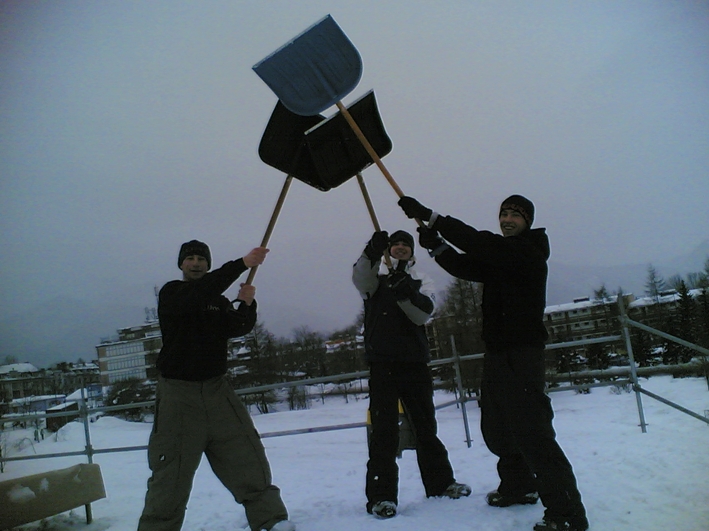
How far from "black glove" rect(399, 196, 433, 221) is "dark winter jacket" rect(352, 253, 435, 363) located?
38 cm

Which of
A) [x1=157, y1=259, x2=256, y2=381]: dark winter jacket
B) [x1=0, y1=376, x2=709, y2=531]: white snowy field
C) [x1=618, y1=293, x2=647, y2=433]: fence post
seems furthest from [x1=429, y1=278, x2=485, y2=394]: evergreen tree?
[x1=157, y1=259, x2=256, y2=381]: dark winter jacket

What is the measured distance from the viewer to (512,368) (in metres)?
2.24

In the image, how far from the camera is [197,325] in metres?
2.39

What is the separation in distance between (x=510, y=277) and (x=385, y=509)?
4.37 feet

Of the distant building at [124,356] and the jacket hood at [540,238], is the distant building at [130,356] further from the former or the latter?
the jacket hood at [540,238]

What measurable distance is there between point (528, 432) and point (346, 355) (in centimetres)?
3927

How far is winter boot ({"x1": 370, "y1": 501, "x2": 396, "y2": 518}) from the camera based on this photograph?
2418 mm

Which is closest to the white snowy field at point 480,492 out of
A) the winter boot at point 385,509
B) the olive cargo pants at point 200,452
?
the winter boot at point 385,509

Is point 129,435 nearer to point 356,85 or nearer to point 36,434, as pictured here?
point 36,434

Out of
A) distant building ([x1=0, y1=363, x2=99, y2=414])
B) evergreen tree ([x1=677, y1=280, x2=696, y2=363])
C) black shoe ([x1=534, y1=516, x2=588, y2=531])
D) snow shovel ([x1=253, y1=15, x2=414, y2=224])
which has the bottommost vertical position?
evergreen tree ([x1=677, y1=280, x2=696, y2=363])

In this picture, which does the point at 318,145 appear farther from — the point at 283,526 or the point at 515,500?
the point at 515,500

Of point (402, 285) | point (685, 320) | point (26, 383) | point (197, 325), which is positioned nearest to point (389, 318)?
point (402, 285)

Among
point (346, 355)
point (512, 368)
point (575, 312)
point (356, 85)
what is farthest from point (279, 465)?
point (575, 312)

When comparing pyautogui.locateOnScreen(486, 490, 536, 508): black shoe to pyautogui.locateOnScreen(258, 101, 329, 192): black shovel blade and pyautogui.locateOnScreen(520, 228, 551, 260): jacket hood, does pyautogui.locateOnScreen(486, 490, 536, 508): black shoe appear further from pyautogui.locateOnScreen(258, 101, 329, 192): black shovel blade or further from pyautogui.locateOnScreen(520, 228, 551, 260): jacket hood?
pyautogui.locateOnScreen(258, 101, 329, 192): black shovel blade
